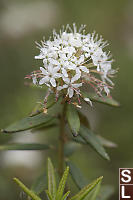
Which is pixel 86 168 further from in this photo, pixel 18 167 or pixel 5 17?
pixel 5 17

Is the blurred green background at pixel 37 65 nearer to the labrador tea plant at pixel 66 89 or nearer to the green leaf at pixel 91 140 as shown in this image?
the labrador tea plant at pixel 66 89

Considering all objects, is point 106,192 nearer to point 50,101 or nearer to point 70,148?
point 70,148

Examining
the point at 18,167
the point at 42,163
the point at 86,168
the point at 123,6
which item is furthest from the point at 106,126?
the point at 123,6

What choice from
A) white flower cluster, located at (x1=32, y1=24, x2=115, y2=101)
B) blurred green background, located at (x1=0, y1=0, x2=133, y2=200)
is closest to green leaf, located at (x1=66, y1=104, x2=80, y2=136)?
white flower cluster, located at (x1=32, y1=24, x2=115, y2=101)

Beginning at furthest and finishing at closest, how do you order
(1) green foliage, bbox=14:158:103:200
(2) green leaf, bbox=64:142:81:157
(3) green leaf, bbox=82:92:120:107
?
(2) green leaf, bbox=64:142:81:157, (3) green leaf, bbox=82:92:120:107, (1) green foliage, bbox=14:158:103:200

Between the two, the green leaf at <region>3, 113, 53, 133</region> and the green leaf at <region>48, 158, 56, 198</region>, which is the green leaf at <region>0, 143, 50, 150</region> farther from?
the green leaf at <region>48, 158, 56, 198</region>
